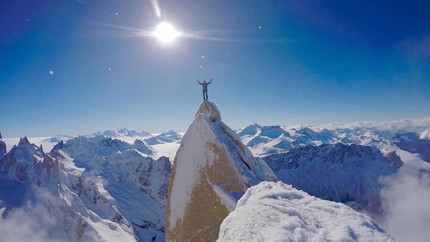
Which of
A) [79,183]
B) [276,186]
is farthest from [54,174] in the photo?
[276,186]

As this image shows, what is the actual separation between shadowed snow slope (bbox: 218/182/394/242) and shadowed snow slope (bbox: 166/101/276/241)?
369 inches

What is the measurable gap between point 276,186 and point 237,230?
329 cm

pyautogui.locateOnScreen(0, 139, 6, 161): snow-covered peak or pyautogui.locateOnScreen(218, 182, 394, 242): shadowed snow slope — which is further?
pyautogui.locateOnScreen(0, 139, 6, 161): snow-covered peak

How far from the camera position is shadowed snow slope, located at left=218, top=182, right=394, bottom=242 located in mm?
4988

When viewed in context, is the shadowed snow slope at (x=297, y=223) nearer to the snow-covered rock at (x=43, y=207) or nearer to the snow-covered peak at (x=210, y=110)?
the snow-covered peak at (x=210, y=110)

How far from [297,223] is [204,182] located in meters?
13.3

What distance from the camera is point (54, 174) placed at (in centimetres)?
12019

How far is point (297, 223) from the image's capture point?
540 centimetres

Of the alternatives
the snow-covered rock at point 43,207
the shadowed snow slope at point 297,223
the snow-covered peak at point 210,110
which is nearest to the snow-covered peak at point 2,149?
the snow-covered rock at point 43,207

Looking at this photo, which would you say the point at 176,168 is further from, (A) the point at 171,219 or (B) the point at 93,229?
(B) the point at 93,229

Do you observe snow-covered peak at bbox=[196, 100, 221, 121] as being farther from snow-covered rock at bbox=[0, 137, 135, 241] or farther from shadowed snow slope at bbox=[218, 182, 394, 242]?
snow-covered rock at bbox=[0, 137, 135, 241]

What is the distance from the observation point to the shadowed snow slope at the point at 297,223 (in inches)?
196

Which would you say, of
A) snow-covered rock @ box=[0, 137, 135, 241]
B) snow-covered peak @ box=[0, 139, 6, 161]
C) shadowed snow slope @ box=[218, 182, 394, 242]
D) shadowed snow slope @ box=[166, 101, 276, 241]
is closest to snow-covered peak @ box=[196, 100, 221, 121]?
shadowed snow slope @ box=[166, 101, 276, 241]

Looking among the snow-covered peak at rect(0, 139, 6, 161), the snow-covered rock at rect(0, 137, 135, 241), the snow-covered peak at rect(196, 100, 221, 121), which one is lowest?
the snow-covered rock at rect(0, 137, 135, 241)
